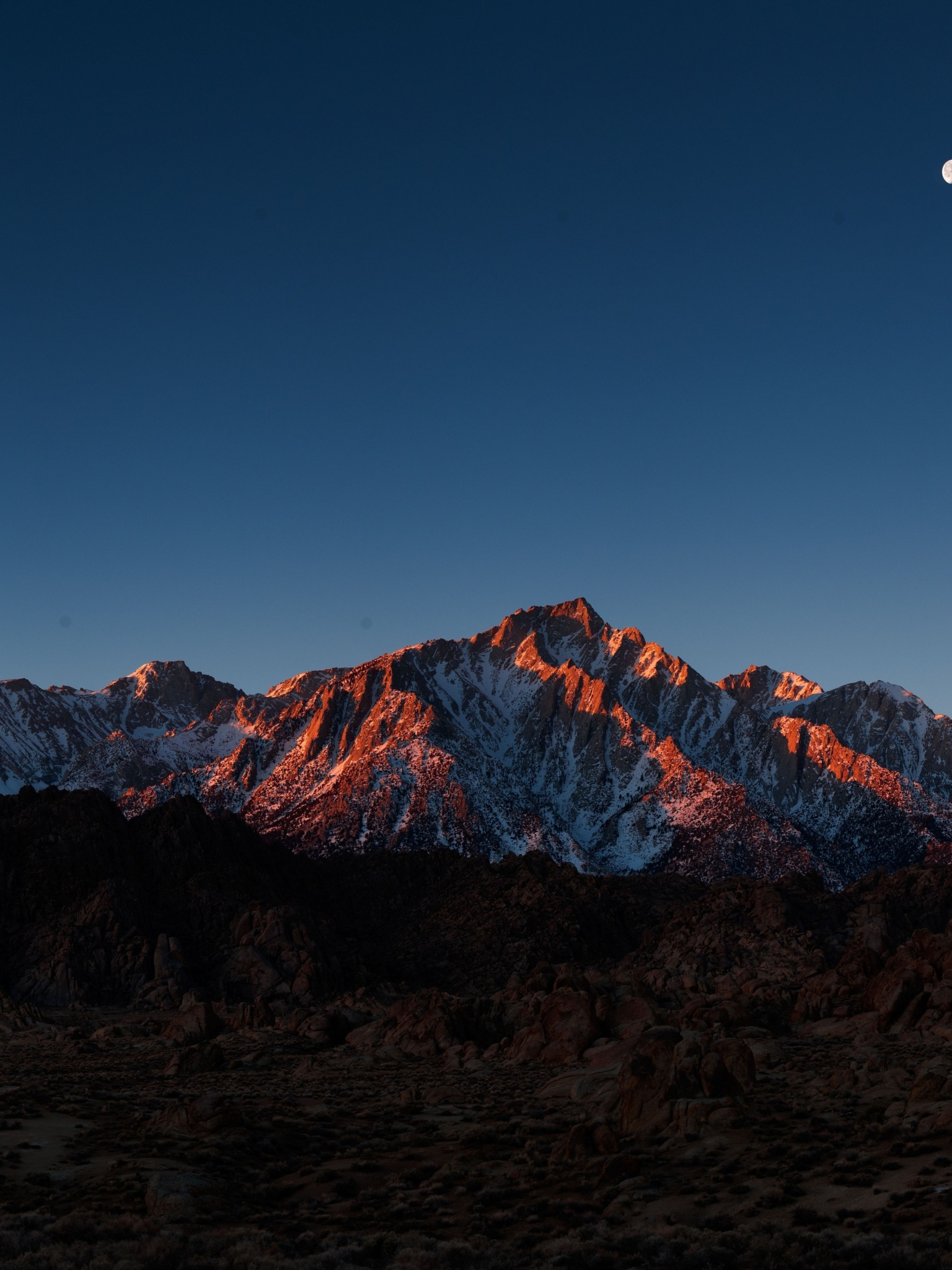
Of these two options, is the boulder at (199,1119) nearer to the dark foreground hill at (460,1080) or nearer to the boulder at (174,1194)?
the dark foreground hill at (460,1080)

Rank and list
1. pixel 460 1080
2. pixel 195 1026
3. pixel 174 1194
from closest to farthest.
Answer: pixel 174 1194
pixel 460 1080
pixel 195 1026

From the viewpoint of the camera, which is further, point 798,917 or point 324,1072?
point 798,917

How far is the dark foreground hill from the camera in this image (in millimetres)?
27500

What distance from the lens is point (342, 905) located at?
174m

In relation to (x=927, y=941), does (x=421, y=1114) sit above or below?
below

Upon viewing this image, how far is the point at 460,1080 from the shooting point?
195 ft

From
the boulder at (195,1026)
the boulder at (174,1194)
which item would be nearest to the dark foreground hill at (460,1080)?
the boulder at (174,1194)

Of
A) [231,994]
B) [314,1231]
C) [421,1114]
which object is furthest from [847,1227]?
[231,994]

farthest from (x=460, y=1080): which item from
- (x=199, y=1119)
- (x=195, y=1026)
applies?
(x=195, y=1026)

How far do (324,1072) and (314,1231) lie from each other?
38332 millimetres

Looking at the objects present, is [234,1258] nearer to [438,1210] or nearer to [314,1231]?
[314,1231]

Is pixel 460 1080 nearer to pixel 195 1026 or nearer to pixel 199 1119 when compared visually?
pixel 199 1119

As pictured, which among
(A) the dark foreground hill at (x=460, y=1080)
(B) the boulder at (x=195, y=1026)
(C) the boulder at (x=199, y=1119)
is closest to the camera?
(A) the dark foreground hill at (x=460, y=1080)

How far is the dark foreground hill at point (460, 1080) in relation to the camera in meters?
27.5
